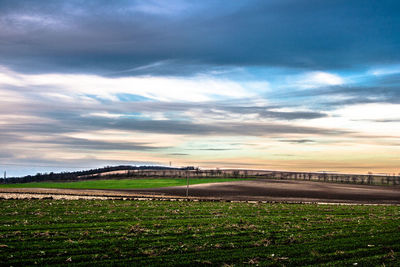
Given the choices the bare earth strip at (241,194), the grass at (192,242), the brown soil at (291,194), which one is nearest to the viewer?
the grass at (192,242)

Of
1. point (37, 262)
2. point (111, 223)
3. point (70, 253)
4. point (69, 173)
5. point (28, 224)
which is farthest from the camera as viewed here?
point (69, 173)

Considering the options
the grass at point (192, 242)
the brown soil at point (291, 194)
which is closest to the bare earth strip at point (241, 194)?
the brown soil at point (291, 194)

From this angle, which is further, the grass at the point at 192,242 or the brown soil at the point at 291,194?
the brown soil at the point at 291,194

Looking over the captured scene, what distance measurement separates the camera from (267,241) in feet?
61.1

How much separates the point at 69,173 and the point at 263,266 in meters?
189

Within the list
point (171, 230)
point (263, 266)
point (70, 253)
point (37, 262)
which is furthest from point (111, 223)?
point (263, 266)

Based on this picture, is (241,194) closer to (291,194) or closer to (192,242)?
(291,194)

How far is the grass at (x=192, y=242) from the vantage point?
588 inches

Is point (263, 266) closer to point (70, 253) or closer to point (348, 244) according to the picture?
point (348, 244)

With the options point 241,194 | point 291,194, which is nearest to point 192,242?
point 241,194

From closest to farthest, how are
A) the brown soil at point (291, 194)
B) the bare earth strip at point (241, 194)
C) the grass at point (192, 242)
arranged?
the grass at point (192, 242) → the bare earth strip at point (241, 194) → the brown soil at point (291, 194)

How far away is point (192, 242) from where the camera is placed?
18172 millimetres

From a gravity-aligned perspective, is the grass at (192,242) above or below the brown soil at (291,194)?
above

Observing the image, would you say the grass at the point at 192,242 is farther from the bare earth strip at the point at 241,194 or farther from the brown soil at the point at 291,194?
the brown soil at the point at 291,194
